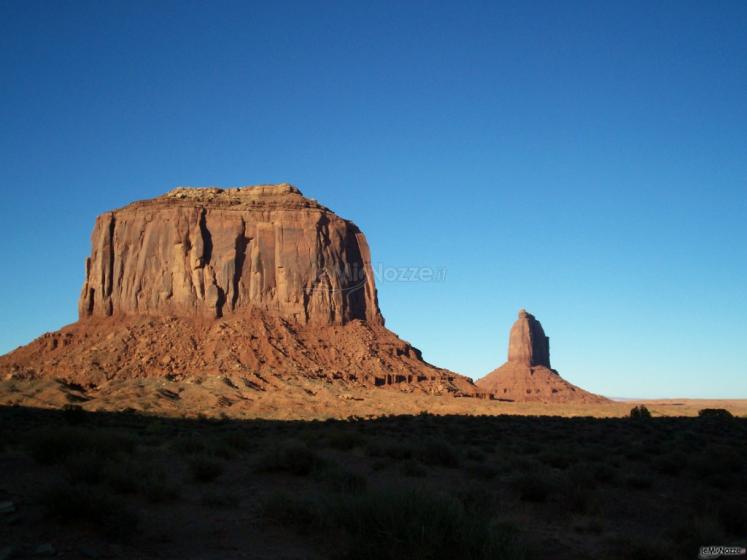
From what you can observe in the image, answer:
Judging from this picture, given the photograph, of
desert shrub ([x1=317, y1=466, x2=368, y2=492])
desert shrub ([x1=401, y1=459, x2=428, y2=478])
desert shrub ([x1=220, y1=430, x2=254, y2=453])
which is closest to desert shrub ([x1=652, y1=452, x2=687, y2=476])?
desert shrub ([x1=401, y1=459, x2=428, y2=478])

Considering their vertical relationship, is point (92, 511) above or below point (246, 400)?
above

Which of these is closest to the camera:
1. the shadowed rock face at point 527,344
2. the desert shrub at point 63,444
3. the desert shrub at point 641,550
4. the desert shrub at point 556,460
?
the desert shrub at point 641,550

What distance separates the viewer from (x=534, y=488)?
13266 millimetres

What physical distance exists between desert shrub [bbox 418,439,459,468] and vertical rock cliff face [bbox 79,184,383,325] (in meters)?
59.9

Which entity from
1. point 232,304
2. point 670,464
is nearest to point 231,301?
point 232,304

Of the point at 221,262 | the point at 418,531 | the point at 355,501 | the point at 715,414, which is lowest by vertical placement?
the point at 715,414

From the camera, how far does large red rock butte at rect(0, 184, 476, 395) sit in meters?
66.2

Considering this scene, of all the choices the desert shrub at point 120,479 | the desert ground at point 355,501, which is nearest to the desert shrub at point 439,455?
the desert ground at point 355,501

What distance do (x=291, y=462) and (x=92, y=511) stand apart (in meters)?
6.21

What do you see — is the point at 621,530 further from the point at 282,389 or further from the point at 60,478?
the point at 282,389

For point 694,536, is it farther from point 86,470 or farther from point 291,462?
point 86,470

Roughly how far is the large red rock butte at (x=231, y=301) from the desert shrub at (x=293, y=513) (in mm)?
52122

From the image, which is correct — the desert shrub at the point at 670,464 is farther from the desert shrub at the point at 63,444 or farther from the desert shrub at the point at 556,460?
the desert shrub at the point at 63,444

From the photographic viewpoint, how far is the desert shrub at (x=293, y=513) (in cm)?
1013
